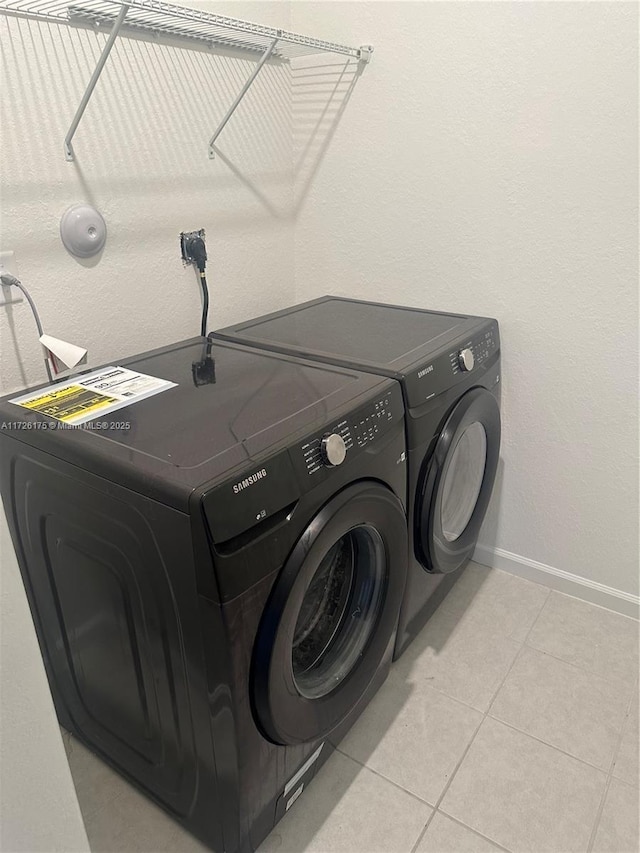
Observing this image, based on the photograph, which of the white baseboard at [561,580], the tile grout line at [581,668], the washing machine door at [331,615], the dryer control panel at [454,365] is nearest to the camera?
the washing machine door at [331,615]

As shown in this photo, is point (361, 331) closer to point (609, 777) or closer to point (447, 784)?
point (447, 784)

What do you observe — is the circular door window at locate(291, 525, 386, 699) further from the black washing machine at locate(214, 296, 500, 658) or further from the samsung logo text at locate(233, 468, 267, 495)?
the samsung logo text at locate(233, 468, 267, 495)

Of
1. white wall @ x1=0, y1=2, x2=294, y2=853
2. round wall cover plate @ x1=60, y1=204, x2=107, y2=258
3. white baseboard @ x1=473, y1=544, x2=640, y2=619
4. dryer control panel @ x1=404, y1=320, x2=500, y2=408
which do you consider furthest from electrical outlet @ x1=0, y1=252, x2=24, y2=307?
white baseboard @ x1=473, y1=544, x2=640, y2=619

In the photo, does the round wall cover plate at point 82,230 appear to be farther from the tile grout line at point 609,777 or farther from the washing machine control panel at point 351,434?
the tile grout line at point 609,777

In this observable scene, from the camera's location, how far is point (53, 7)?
1278 millimetres

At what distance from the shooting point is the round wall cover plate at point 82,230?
4.61ft

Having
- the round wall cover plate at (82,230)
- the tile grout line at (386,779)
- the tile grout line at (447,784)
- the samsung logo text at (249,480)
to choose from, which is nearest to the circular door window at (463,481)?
the tile grout line at (447,784)

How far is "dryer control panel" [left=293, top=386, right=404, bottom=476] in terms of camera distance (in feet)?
3.52

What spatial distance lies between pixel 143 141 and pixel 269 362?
0.65m

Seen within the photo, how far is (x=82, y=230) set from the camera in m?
1.42

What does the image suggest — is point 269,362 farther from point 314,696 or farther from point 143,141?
point 314,696

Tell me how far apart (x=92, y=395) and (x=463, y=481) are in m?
1.07

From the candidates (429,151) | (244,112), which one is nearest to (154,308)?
(244,112)

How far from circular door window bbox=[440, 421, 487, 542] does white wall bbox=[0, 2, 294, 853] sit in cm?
83
